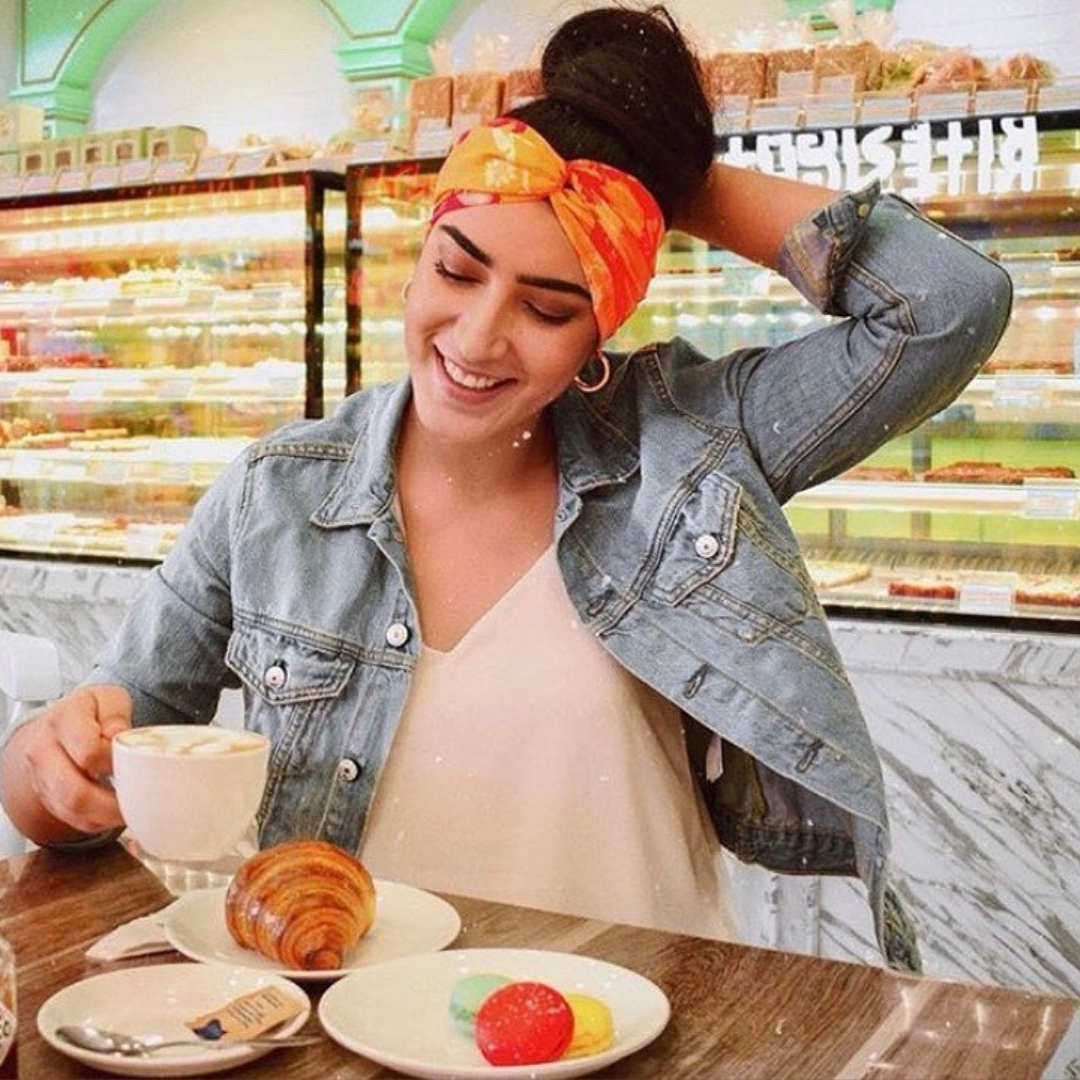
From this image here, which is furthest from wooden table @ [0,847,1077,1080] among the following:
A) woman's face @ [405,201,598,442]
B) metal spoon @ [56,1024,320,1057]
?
woman's face @ [405,201,598,442]

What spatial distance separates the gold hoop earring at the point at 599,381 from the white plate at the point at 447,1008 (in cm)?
70

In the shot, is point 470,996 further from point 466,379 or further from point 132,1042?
point 466,379

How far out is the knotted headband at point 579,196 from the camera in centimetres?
150

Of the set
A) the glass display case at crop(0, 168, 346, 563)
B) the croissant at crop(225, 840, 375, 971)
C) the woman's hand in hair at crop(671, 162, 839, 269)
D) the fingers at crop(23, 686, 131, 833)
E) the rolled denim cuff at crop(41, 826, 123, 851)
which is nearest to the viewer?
the croissant at crop(225, 840, 375, 971)

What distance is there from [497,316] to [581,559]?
0.25m

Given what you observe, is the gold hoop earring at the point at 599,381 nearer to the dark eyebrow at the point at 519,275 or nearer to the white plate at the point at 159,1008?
the dark eyebrow at the point at 519,275

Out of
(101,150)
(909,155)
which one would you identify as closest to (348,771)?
(909,155)

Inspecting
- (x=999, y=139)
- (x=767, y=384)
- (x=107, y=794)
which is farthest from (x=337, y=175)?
(x=107, y=794)

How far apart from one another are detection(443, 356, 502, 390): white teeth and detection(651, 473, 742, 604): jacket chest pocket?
0.22m

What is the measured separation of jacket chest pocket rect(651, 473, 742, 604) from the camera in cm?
152

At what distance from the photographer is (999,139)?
10.6ft

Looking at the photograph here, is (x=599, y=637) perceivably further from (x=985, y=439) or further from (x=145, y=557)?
(x=145, y=557)

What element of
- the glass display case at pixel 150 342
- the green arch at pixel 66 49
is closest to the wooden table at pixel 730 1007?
the glass display case at pixel 150 342

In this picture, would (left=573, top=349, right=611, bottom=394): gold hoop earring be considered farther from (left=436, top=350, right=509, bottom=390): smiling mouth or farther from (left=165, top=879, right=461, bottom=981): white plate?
(left=165, top=879, right=461, bottom=981): white plate
